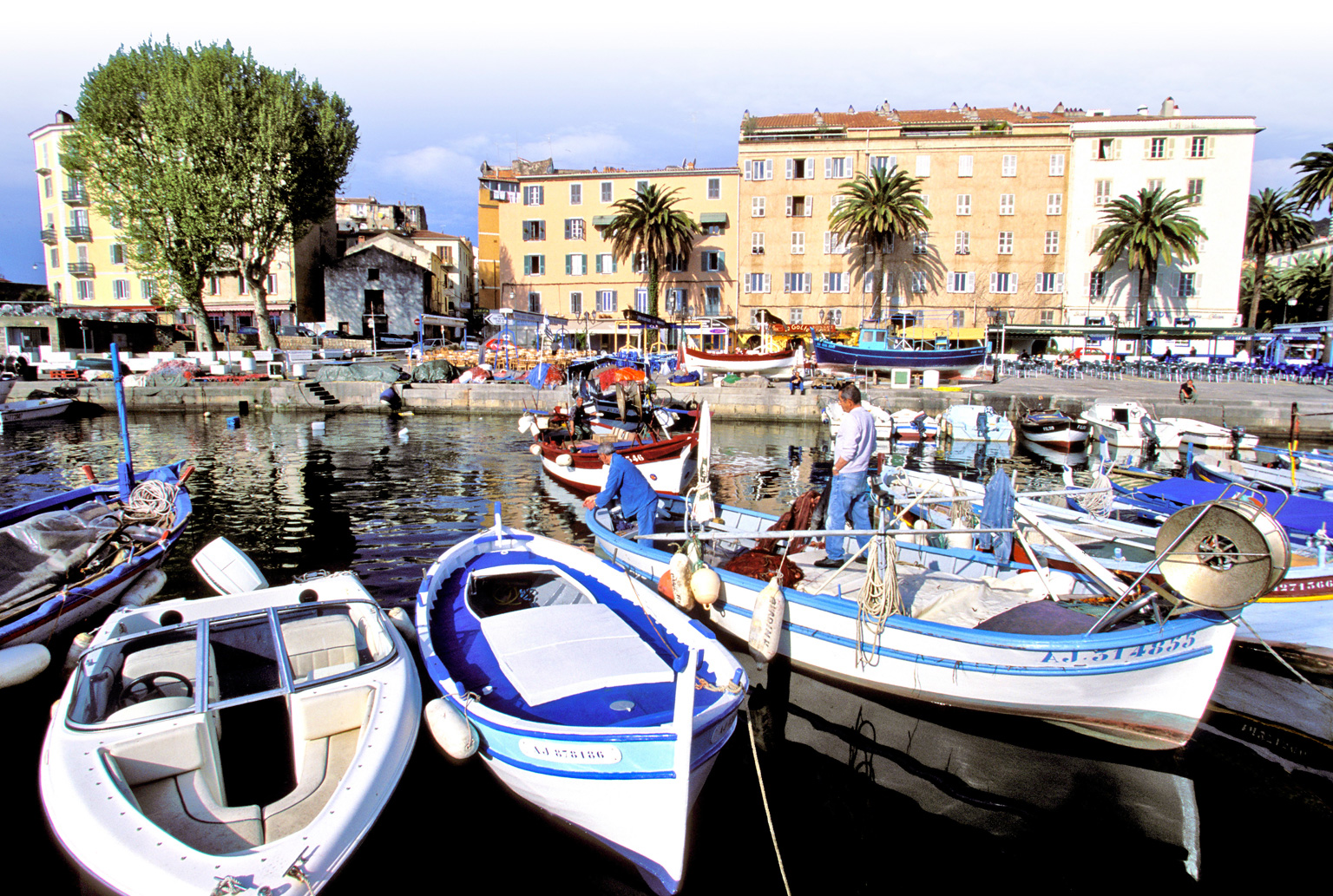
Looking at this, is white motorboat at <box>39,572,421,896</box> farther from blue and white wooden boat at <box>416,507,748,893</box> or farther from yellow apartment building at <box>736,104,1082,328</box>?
yellow apartment building at <box>736,104,1082,328</box>

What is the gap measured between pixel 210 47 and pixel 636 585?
4286 centimetres

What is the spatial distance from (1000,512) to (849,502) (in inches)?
86.9

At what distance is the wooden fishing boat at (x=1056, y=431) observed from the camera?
2495cm

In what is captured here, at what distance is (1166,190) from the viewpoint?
46.1m

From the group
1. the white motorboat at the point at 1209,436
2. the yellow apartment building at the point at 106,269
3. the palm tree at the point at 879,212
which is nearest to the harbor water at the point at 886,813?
the white motorboat at the point at 1209,436

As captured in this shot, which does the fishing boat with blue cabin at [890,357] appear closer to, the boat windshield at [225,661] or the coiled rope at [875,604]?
the coiled rope at [875,604]

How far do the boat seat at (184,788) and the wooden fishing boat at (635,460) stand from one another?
1089cm

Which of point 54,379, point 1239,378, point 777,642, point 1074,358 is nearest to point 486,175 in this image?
point 54,379

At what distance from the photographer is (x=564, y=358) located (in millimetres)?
39250

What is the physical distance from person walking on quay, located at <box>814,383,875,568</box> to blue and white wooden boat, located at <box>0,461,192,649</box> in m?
8.89

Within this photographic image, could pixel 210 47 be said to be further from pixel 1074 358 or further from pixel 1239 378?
pixel 1239 378

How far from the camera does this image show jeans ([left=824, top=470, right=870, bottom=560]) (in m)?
9.21

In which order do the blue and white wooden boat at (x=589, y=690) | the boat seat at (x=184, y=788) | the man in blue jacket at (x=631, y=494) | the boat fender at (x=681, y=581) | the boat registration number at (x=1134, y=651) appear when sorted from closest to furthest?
the boat seat at (x=184, y=788) < the blue and white wooden boat at (x=589, y=690) < the boat registration number at (x=1134, y=651) < the boat fender at (x=681, y=581) < the man in blue jacket at (x=631, y=494)

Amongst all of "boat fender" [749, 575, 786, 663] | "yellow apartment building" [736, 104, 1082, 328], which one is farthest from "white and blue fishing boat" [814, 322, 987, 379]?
"boat fender" [749, 575, 786, 663]
